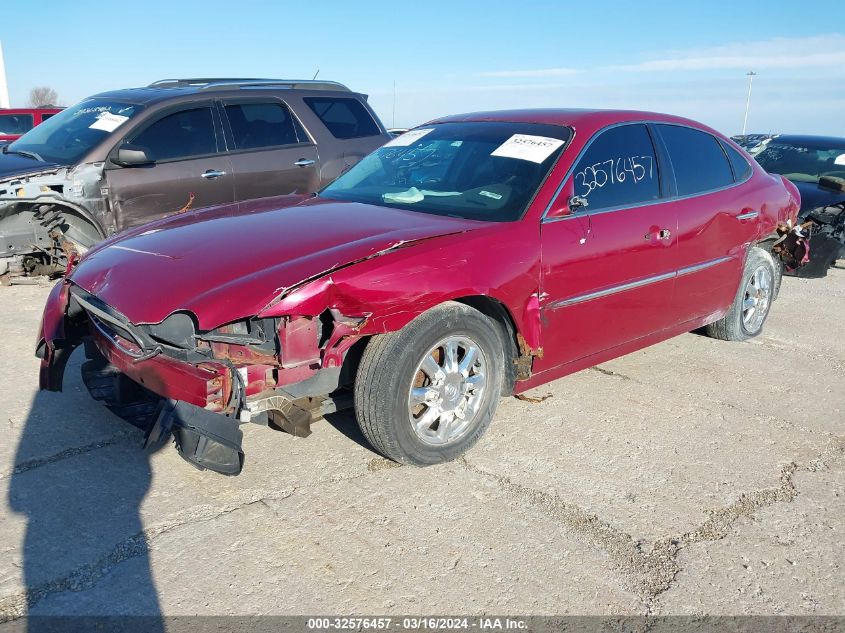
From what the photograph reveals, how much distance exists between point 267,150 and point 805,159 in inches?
264

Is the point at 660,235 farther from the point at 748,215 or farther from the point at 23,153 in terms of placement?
the point at 23,153

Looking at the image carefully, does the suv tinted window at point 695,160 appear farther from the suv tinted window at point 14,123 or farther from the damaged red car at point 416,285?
the suv tinted window at point 14,123

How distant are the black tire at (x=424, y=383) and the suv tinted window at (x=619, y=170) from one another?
1.03m

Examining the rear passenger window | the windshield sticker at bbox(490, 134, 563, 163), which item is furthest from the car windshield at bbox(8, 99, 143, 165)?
the rear passenger window

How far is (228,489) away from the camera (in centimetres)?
325

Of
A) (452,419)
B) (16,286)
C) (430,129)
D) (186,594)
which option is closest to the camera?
(186,594)

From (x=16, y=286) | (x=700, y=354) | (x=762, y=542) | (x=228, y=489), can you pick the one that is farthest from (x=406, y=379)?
(x=16, y=286)

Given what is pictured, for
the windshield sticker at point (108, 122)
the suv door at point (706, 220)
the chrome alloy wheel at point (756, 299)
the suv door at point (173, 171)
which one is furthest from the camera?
the windshield sticker at point (108, 122)

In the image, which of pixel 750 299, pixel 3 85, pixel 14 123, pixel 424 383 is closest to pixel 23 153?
pixel 424 383

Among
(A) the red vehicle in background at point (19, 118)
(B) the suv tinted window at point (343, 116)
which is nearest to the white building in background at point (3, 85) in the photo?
(A) the red vehicle in background at point (19, 118)

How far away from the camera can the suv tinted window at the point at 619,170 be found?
4008 mm

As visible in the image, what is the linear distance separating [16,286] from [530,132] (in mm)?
5255

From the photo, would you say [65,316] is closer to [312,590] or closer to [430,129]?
[312,590]

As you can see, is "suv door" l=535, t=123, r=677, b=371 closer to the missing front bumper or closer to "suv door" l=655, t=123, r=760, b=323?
"suv door" l=655, t=123, r=760, b=323
